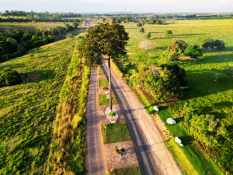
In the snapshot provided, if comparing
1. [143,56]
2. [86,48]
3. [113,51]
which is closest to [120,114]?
[113,51]

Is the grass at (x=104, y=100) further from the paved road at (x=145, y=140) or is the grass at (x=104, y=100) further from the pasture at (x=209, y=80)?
the pasture at (x=209, y=80)

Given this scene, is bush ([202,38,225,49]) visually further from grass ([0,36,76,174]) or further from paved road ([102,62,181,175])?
grass ([0,36,76,174])

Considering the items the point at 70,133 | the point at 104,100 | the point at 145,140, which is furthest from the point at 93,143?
the point at 104,100

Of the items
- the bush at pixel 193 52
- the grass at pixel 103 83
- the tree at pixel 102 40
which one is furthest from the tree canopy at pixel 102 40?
the bush at pixel 193 52

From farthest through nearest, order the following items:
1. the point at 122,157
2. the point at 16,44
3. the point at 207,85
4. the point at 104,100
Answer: the point at 16,44, the point at 207,85, the point at 104,100, the point at 122,157

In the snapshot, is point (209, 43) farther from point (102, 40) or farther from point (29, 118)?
point (29, 118)

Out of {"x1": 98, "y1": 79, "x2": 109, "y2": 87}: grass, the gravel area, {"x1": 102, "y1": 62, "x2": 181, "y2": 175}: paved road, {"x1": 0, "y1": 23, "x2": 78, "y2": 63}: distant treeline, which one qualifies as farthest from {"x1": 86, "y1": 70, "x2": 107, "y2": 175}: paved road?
{"x1": 0, "y1": 23, "x2": 78, "y2": 63}: distant treeline
